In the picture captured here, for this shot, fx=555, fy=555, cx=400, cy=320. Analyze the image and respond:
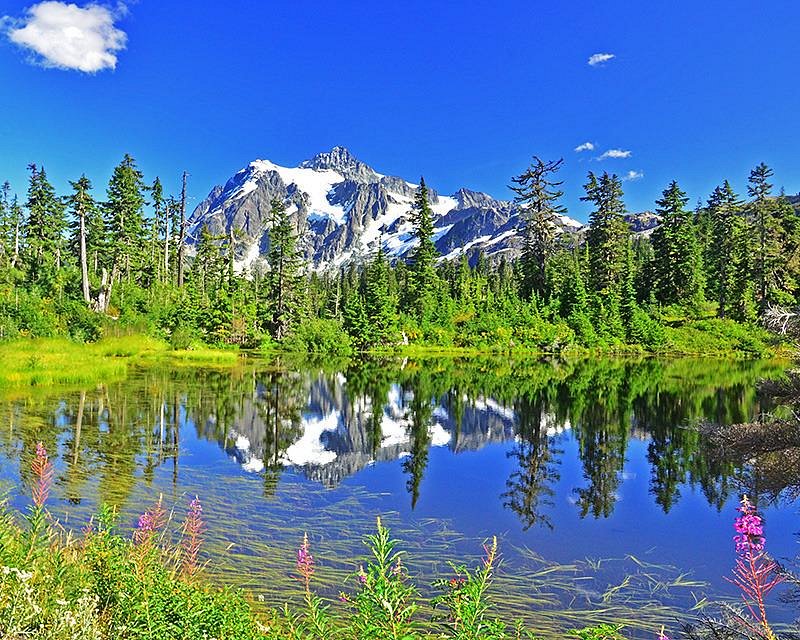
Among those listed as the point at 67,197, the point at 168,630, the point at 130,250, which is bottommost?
the point at 168,630

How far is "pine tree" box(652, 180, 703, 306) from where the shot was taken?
196 feet

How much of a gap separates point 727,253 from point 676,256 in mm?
4816

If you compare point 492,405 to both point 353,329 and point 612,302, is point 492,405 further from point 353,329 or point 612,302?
point 612,302

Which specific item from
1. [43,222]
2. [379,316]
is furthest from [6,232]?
[379,316]

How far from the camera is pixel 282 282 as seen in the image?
174 ft

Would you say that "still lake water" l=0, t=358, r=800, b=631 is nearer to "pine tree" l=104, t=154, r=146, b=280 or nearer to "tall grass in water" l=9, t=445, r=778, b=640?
"tall grass in water" l=9, t=445, r=778, b=640

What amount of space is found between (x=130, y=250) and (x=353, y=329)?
21.9 meters

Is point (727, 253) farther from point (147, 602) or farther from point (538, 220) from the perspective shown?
point (147, 602)

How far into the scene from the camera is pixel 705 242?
79.3 m

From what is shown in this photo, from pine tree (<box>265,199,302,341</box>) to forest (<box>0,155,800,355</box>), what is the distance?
0.46ft

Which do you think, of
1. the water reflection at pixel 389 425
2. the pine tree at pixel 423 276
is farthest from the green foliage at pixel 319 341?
the water reflection at pixel 389 425

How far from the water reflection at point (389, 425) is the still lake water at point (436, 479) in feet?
0.33

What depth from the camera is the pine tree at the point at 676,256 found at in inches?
2354

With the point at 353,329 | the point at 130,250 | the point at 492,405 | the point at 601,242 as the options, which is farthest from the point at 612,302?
the point at 130,250
